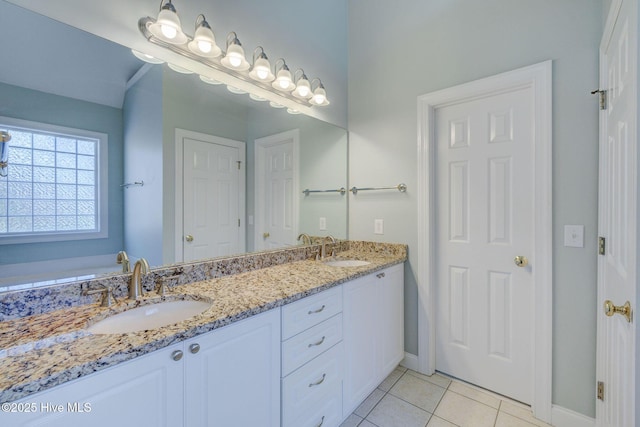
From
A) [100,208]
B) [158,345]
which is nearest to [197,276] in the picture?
[100,208]

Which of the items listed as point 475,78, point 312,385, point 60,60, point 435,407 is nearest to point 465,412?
point 435,407

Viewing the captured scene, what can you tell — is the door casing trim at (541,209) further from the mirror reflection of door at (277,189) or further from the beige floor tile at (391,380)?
the mirror reflection of door at (277,189)

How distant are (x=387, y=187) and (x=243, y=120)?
1.18m

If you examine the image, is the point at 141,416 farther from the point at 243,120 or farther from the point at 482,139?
the point at 482,139

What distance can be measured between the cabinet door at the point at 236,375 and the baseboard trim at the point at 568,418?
156 centimetres

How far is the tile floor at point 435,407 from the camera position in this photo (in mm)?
1611

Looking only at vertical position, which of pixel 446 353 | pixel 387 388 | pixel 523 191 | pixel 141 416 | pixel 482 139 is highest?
pixel 482 139

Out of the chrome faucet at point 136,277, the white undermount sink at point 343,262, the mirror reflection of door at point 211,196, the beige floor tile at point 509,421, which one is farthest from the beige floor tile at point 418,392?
the chrome faucet at point 136,277

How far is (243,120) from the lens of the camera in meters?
1.75

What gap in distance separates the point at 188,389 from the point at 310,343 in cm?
57

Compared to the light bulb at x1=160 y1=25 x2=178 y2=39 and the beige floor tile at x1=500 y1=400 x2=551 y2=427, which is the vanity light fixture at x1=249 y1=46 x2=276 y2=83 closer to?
the light bulb at x1=160 y1=25 x2=178 y2=39

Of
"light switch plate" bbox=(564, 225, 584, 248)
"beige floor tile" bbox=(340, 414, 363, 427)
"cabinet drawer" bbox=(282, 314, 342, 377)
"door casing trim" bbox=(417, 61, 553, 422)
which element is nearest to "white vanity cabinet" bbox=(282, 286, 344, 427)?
"cabinet drawer" bbox=(282, 314, 342, 377)

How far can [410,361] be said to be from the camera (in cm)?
213

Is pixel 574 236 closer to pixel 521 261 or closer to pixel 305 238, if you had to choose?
pixel 521 261
